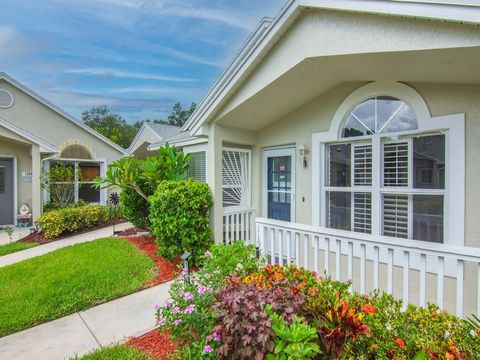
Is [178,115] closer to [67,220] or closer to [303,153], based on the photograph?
[67,220]

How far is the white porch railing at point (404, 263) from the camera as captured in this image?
3.07m

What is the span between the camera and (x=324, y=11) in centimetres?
442

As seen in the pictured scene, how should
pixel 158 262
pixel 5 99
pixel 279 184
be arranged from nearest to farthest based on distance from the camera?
pixel 158 262 → pixel 279 184 → pixel 5 99

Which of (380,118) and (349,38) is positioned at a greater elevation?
(349,38)

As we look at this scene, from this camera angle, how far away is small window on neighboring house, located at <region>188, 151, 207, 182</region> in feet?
27.1

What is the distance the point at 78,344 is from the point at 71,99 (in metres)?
29.0

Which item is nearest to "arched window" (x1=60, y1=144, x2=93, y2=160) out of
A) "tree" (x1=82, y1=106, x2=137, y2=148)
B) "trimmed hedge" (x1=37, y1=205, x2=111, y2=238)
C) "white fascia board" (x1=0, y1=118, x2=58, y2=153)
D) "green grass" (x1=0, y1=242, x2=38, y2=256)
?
"white fascia board" (x1=0, y1=118, x2=58, y2=153)

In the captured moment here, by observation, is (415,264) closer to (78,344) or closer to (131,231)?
(78,344)

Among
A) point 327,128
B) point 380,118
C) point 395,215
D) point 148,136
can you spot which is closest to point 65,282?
point 327,128

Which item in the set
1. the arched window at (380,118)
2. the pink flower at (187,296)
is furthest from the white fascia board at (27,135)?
the arched window at (380,118)

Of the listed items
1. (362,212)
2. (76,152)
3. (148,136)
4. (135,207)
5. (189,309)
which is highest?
(148,136)

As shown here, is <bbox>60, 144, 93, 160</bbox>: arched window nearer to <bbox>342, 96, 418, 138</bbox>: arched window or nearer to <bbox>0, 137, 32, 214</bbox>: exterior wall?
<bbox>0, 137, 32, 214</bbox>: exterior wall

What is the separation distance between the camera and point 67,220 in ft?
33.5

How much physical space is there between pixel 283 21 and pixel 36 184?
35.8 ft
